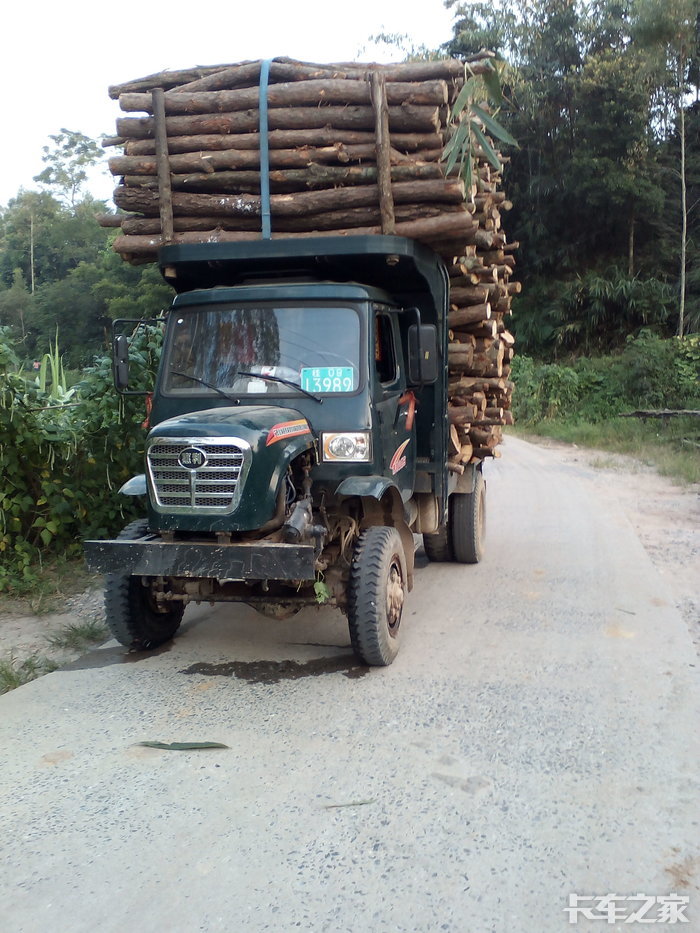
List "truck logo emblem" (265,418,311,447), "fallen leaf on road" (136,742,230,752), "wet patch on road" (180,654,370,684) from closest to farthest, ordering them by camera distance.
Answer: "fallen leaf on road" (136,742,230,752) < "truck logo emblem" (265,418,311,447) < "wet patch on road" (180,654,370,684)

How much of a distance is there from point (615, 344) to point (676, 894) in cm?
2493

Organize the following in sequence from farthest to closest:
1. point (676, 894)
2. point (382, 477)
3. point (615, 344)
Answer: point (615, 344), point (382, 477), point (676, 894)

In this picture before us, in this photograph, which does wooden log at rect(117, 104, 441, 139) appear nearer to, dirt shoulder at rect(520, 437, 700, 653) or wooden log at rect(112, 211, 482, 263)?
wooden log at rect(112, 211, 482, 263)

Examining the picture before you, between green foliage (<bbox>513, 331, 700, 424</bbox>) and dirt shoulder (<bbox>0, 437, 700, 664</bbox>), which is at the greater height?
green foliage (<bbox>513, 331, 700, 424</bbox>)

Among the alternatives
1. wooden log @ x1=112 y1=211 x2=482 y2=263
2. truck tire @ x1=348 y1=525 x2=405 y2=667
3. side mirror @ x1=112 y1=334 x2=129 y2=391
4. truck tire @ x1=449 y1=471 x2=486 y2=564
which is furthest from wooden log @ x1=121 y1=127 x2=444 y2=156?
truck tire @ x1=449 y1=471 x2=486 y2=564

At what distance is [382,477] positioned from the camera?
5336mm

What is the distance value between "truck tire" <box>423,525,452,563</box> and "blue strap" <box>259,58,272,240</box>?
335 cm

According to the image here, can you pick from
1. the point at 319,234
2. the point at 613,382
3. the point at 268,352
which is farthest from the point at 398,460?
the point at 613,382

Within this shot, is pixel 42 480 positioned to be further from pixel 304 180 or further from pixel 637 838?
pixel 637 838

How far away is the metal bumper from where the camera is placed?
4.56m

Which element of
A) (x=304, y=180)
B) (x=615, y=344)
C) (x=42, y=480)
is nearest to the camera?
(x=304, y=180)

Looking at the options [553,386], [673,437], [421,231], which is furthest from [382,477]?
[553,386]

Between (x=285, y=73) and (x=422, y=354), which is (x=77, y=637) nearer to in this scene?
(x=422, y=354)

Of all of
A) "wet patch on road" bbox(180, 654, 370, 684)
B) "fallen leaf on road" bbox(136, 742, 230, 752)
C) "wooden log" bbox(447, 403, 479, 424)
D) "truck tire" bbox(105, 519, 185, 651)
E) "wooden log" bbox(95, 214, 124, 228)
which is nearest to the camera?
"fallen leaf on road" bbox(136, 742, 230, 752)
